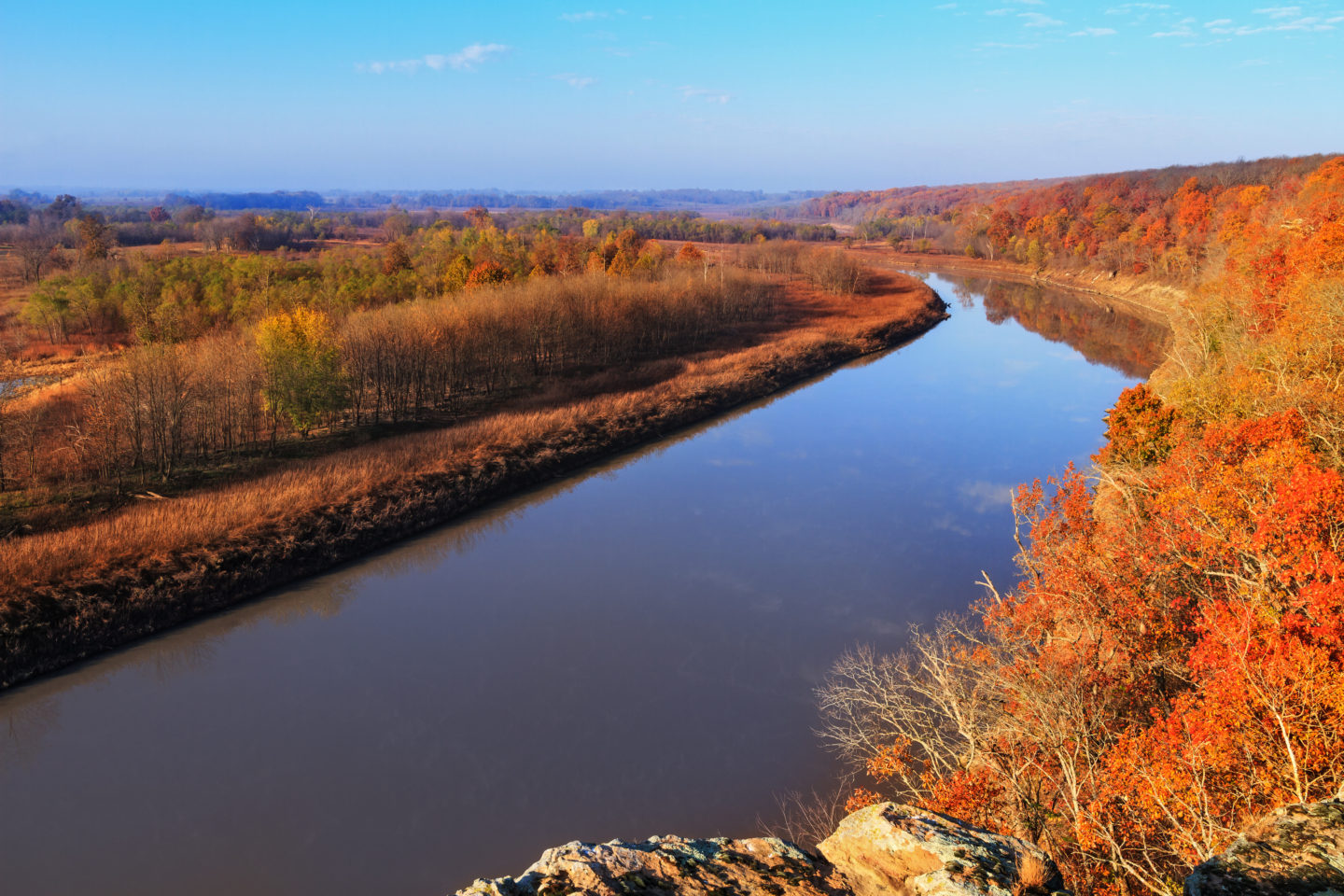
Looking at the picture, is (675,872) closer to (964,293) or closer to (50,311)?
(50,311)

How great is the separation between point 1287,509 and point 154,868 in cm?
1842

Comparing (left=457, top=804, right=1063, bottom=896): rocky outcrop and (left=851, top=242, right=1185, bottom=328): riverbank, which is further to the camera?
(left=851, top=242, right=1185, bottom=328): riverbank

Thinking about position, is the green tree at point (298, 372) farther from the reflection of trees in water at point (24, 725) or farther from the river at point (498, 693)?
the reflection of trees in water at point (24, 725)

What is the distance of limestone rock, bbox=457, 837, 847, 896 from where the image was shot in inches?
202

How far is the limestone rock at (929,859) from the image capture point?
207 inches

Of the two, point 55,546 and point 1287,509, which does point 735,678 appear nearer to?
point 1287,509

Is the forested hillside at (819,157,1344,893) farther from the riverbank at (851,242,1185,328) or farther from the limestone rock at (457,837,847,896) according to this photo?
the riverbank at (851,242,1185,328)

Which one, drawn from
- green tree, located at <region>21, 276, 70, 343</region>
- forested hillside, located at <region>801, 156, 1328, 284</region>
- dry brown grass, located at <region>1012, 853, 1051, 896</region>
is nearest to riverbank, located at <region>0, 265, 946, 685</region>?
dry brown grass, located at <region>1012, 853, 1051, 896</region>

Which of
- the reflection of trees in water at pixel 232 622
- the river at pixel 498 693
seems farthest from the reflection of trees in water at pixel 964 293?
the reflection of trees in water at pixel 232 622

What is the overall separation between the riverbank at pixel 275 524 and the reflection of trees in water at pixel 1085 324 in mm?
31039

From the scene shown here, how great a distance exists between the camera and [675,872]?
17.8 feet

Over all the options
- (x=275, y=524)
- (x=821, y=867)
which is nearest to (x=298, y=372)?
(x=275, y=524)

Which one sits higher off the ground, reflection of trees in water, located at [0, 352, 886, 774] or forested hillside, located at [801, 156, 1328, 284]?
forested hillside, located at [801, 156, 1328, 284]

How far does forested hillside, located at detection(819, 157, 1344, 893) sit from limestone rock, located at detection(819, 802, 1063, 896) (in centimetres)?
245
